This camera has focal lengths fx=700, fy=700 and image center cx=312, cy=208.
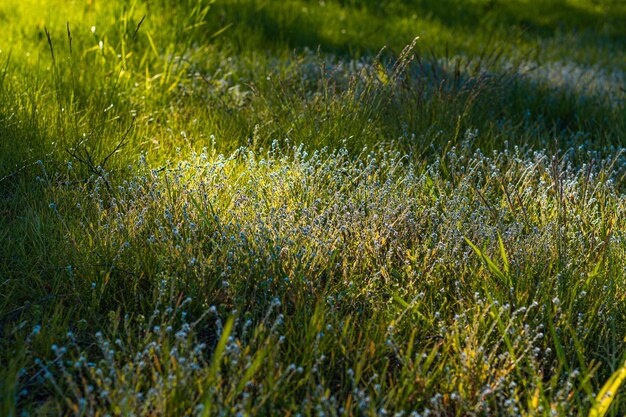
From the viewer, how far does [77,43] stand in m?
5.04

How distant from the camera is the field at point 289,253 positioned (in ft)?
7.45

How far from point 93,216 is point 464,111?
7.84 ft

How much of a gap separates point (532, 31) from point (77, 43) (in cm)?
542

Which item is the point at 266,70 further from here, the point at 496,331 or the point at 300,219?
the point at 496,331

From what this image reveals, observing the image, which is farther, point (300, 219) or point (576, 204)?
point (576, 204)

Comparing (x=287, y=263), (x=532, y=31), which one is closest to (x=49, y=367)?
(x=287, y=263)

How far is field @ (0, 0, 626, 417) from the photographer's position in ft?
7.45

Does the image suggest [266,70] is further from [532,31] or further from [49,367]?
[532,31]

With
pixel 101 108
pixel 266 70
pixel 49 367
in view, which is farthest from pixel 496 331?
pixel 266 70

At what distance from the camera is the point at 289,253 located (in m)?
2.79

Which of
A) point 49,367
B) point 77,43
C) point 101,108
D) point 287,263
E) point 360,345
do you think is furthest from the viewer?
point 77,43

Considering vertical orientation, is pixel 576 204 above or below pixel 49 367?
above

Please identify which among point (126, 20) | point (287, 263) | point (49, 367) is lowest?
point (49, 367)

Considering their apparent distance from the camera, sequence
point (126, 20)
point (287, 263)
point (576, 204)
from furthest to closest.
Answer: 1. point (126, 20)
2. point (576, 204)
3. point (287, 263)
